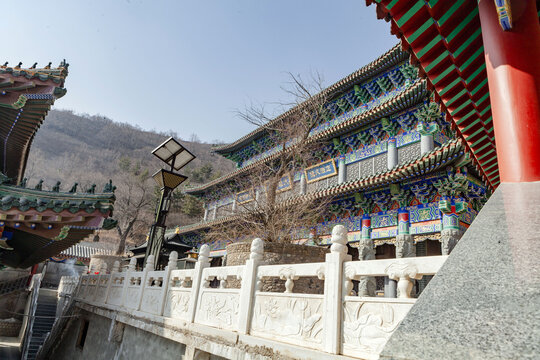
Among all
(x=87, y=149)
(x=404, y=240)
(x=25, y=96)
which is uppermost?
(x=87, y=149)

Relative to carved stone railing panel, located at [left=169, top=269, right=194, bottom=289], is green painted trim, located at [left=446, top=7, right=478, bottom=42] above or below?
above

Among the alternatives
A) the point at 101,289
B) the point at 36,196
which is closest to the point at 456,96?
the point at 36,196

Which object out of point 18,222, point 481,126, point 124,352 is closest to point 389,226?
point 481,126

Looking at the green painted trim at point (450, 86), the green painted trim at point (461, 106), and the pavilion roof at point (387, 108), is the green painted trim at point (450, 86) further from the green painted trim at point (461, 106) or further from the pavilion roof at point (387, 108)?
the pavilion roof at point (387, 108)

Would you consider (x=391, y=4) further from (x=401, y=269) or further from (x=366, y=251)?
(x=366, y=251)

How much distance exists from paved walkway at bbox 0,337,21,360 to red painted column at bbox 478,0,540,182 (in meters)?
16.4

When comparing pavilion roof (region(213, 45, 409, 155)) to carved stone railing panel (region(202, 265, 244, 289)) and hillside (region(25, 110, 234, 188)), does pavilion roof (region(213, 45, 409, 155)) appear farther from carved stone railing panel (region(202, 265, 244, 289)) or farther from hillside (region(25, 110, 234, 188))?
hillside (region(25, 110, 234, 188))

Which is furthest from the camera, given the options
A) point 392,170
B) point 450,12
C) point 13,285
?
point 13,285

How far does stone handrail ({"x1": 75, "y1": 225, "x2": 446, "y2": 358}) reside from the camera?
2734mm

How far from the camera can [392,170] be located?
32.3 ft

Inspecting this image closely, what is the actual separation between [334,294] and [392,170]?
747 cm

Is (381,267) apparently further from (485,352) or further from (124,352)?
(124,352)

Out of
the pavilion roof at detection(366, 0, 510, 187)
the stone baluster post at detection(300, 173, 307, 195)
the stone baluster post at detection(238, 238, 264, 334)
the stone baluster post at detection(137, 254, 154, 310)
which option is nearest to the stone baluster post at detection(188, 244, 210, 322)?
the stone baluster post at detection(238, 238, 264, 334)

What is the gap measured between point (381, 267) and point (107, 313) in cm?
753
